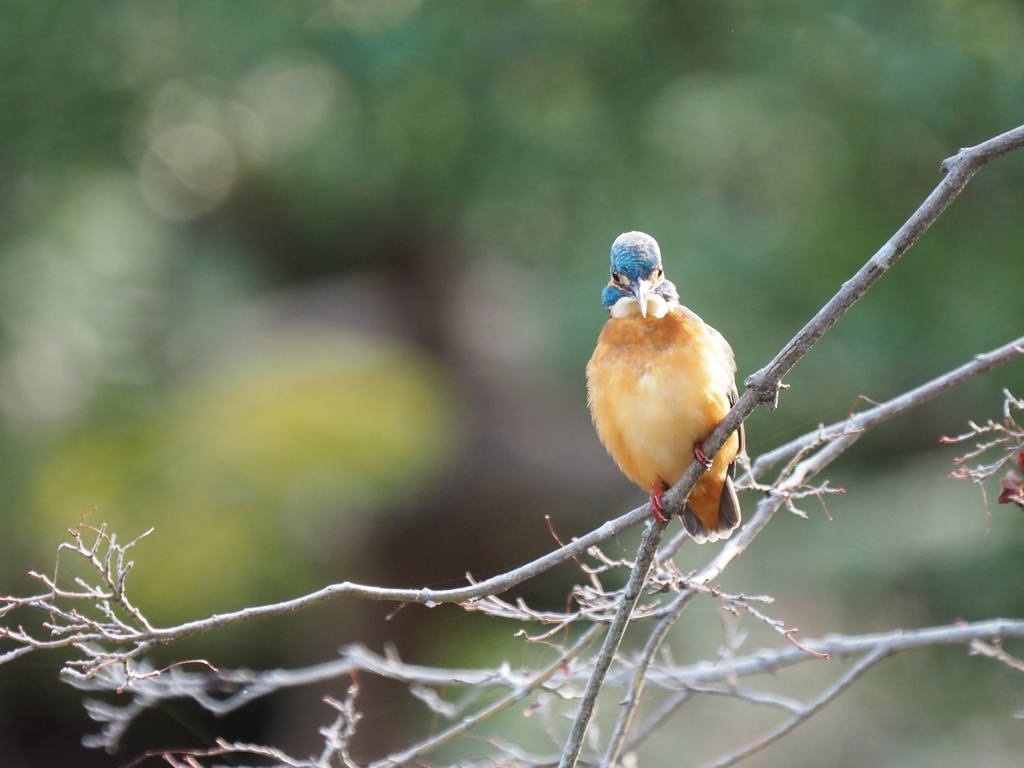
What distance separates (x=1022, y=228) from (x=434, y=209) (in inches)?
Answer: 148

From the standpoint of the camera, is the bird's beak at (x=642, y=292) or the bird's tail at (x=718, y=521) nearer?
the bird's beak at (x=642, y=292)

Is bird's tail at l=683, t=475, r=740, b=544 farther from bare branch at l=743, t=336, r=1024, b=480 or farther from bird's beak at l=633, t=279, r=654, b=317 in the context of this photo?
bird's beak at l=633, t=279, r=654, b=317

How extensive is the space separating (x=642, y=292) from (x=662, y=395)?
0.75 ft

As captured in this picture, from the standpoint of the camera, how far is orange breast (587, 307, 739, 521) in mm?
2281

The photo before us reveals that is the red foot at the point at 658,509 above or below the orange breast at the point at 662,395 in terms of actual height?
below

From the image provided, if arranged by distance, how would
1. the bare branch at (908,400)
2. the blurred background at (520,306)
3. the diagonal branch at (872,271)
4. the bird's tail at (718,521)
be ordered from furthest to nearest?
the blurred background at (520,306), the bird's tail at (718,521), the bare branch at (908,400), the diagonal branch at (872,271)

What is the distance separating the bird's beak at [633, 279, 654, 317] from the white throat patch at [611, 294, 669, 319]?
4 cm

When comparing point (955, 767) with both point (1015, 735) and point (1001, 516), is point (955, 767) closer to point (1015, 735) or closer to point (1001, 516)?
point (1015, 735)

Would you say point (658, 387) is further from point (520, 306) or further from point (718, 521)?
point (520, 306)

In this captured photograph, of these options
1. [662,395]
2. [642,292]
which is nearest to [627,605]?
[662,395]

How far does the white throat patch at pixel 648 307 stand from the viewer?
2350 mm

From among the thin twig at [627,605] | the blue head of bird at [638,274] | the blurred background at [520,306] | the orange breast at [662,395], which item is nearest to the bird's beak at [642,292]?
the blue head of bird at [638,274]

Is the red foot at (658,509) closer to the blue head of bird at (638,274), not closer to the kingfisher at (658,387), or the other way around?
the kingfisher at (658,387)

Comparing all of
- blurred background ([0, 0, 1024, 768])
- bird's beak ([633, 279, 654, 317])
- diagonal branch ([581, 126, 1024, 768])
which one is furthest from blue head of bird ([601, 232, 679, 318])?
blurred background ([0, 0, 1024, 768])
